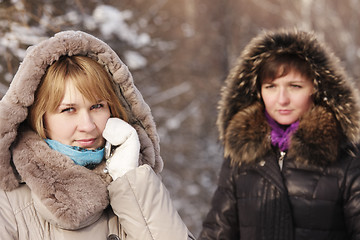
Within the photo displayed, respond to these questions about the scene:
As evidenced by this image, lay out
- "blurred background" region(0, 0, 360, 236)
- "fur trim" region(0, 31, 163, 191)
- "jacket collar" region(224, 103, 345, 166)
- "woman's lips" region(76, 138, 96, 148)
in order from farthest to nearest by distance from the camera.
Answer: "blurred background" region(0, 0, 360, 236)
"jacket collar" region(224, 103, 345, 166)
"woman's lips" region(76, 138, 96, 148)
"fur trim" region(0, 31, 163, 191)

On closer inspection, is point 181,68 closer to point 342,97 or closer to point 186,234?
point 342,97

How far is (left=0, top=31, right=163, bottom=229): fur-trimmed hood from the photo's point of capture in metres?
1.83

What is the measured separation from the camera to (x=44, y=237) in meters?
1.84

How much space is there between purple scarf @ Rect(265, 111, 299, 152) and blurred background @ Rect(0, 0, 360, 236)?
237cm

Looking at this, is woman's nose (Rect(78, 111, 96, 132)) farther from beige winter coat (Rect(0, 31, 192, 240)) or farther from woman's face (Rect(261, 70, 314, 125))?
woman's face (Rect(261, 70, 314, 125))

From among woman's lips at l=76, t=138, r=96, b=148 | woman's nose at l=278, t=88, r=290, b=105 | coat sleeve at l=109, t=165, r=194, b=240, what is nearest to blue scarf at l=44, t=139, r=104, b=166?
woman's lips at l=76, t=138, r=96, b=148

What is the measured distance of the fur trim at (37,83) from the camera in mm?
1868

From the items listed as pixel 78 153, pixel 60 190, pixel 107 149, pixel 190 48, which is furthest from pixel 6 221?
pixel 190 48

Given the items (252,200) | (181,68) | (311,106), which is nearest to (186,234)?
(252,200)

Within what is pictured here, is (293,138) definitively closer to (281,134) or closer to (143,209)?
(281,134)

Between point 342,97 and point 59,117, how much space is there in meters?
2.01

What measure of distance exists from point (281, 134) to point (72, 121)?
1.83m

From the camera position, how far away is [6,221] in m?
1.79

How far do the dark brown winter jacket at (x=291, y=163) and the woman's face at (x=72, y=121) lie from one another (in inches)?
62.6
